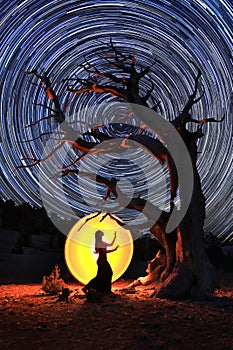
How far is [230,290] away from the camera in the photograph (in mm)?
9727

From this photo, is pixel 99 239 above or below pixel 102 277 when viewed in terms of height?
above

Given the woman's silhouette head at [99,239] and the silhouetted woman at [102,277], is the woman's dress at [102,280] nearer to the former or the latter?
the silhouetted woman at [102,277]

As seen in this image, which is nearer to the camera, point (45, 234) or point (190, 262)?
point (190, 262)

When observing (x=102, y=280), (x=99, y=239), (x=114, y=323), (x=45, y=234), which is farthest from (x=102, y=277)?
(x=45, y=234)

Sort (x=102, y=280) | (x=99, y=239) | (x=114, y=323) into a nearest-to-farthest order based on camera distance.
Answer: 1. (x=114, y=323)
2. (x=102, y=280)
3. (x=99, y=239)

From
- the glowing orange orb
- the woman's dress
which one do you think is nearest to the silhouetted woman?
the woman's dress

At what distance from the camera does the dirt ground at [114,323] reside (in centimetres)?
459

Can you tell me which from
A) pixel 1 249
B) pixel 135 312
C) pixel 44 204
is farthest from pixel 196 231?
pixel 44 204

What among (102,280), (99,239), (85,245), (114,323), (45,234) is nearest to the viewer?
(114,323)

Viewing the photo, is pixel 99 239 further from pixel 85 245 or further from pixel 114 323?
pixel 114 323

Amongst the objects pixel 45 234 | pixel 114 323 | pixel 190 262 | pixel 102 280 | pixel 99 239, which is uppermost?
pixel 99 239

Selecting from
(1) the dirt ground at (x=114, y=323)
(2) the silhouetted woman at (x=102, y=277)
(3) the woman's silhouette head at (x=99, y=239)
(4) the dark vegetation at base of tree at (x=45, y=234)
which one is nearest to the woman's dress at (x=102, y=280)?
(2) the silhouetted woman at (x=102, y=277)

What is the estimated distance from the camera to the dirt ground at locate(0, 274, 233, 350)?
459cm

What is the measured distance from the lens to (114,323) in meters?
5.61
